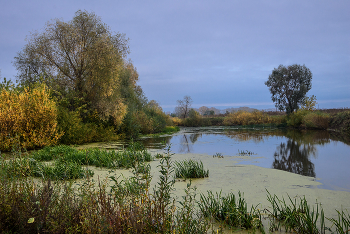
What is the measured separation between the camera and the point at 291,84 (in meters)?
36.9

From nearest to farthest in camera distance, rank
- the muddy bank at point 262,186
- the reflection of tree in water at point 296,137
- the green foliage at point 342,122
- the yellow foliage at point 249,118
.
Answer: the muddy bank at point 262,186
the reflection of tree in water at point 296,137
the green foliage at point 342,122
the yellow foliage at point 249,118

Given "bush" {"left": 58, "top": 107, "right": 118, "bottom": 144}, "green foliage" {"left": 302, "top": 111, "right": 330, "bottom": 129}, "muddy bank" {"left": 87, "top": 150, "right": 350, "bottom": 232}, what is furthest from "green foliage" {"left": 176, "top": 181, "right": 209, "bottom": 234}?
"green foliage" {"left": 302, "top": 111, "right": 330, "bottom": 129}

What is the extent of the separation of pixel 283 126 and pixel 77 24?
31.2m

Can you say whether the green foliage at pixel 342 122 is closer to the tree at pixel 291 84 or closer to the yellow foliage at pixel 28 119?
the tree at pixel 291 84

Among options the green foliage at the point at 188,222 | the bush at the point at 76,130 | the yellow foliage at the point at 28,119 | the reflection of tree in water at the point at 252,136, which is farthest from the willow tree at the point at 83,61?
the green foliage at the point at 188,222

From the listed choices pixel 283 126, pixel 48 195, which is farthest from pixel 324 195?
pixel 283 126

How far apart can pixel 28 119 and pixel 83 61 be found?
742 centimetres

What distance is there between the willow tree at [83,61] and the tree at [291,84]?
29.0m

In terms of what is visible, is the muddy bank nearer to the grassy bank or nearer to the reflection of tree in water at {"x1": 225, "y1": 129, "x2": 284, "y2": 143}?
the reflection of tree in water at {"x1": 225, "y1": 129, "x2": 284, "y2": 143}

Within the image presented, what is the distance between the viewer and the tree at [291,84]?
36219 millimetres

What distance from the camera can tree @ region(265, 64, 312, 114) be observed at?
36219 millimetres

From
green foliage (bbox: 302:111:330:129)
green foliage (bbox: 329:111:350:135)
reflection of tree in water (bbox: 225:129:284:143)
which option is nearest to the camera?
reflection of tree in water (bbox: 225:129:284:143)

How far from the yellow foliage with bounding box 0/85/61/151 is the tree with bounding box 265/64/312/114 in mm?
34754

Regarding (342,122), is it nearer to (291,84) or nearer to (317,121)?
(317,121)
